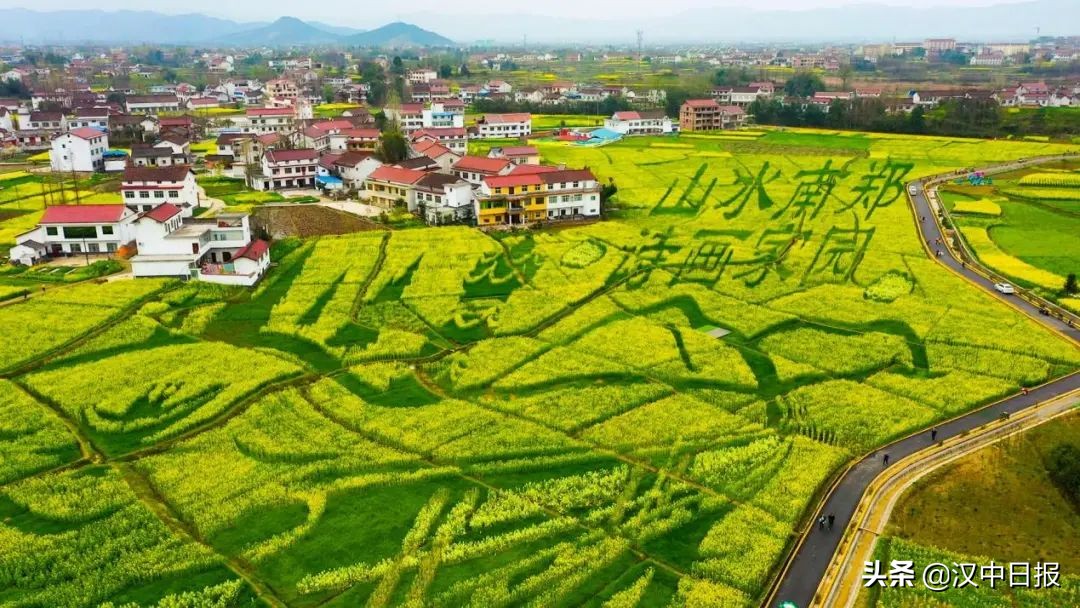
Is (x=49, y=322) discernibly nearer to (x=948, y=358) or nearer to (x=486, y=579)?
(x=486, y=579)

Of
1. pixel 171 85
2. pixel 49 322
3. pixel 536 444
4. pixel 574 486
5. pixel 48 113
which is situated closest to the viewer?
pixel 574 486

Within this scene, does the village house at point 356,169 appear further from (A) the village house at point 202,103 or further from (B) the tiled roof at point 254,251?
(A) the village house at point 202,103

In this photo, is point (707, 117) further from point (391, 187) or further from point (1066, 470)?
point (1066, 470)

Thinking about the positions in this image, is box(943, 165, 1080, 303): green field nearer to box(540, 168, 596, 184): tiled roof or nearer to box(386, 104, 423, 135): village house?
box(540, 168, 596, 184): tiled roof

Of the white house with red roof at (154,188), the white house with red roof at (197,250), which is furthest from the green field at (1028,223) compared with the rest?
the white house with red roof at (154,188)

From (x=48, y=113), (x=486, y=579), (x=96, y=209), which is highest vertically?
(x=48, y=113)

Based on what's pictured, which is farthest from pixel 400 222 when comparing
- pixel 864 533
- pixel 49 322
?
pixel 864 533
